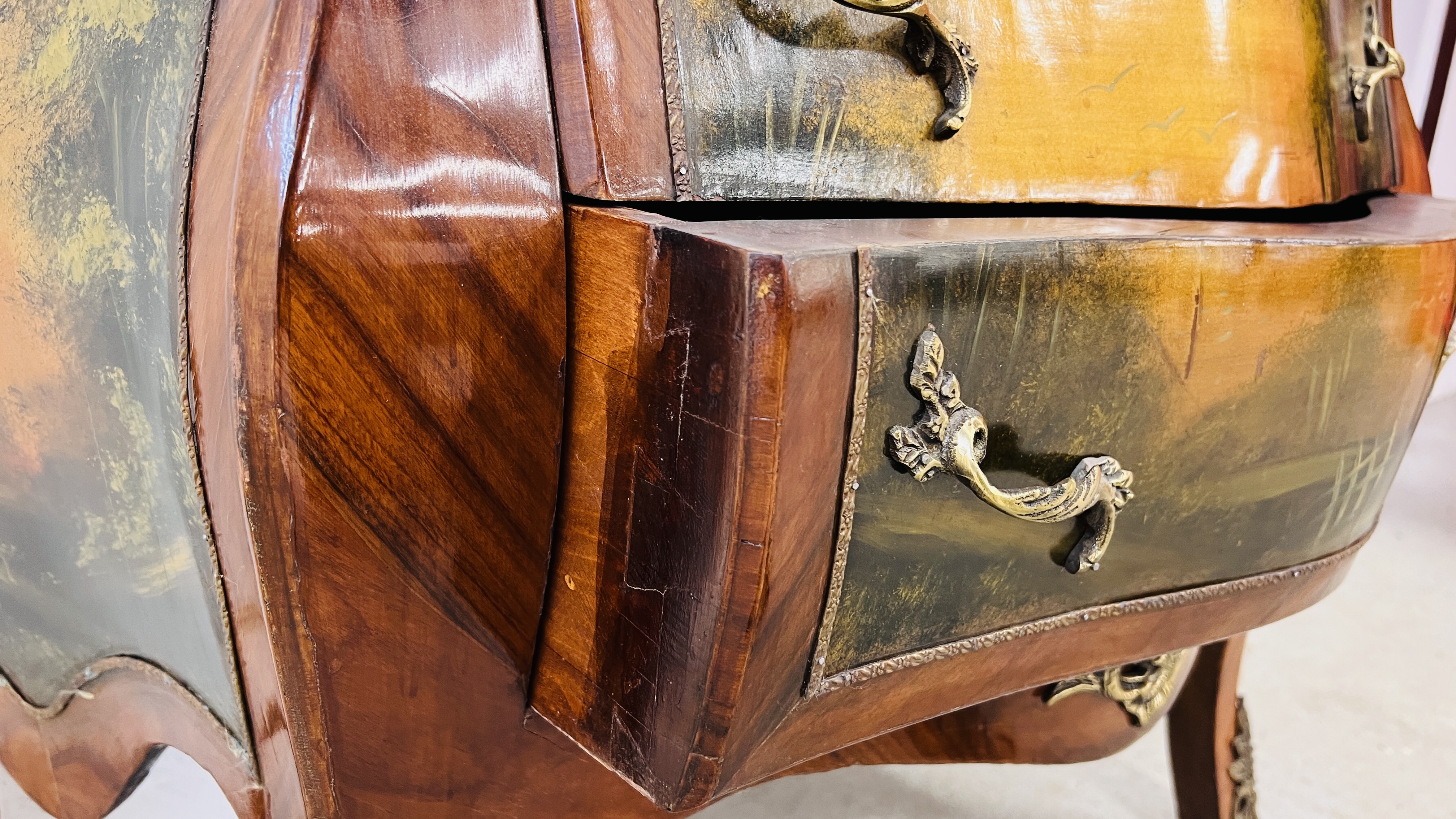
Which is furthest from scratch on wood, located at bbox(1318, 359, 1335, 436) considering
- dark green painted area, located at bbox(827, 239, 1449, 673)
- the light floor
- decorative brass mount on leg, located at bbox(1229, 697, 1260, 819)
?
the light floor

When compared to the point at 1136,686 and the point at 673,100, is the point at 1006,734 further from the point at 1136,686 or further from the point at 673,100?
the point at 673,100

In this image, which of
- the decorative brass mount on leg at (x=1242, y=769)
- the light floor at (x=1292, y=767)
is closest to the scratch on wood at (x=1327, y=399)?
the decorative brass mount on leg at (x=1242, y=769)

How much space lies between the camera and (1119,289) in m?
0.41

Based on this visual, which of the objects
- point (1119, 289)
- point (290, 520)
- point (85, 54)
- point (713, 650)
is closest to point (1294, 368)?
point (1119, 289)

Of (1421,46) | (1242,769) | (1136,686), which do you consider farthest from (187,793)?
(1421,46)

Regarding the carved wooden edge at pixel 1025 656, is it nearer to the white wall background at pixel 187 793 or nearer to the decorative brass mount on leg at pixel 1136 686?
the decorative brass mount on leg at pixel 1136 686

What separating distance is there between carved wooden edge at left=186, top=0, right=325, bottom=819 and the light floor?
611 mm

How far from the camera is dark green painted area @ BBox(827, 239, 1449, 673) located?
1.22 feet

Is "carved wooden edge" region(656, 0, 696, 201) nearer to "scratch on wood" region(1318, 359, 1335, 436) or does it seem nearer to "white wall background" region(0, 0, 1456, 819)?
"scratch on wood" region(1318, 359, 1335, 436)

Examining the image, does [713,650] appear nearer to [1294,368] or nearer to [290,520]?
[290,520]

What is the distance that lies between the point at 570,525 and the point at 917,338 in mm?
140

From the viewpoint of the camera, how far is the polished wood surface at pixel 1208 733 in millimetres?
856

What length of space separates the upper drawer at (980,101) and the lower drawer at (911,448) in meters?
0.03

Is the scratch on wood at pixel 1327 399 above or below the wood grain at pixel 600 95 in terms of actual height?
below
